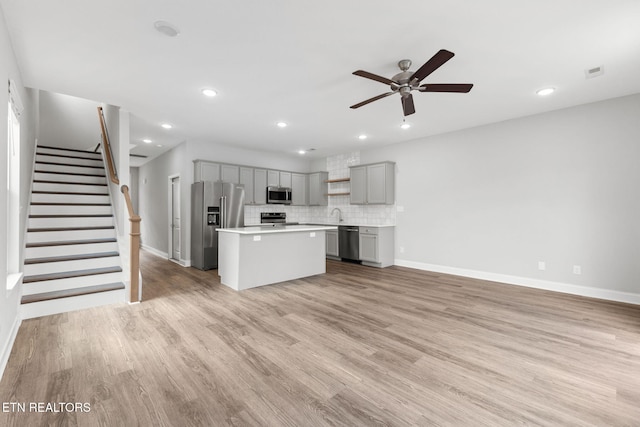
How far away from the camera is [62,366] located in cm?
219

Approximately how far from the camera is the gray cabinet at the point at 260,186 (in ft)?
22.3

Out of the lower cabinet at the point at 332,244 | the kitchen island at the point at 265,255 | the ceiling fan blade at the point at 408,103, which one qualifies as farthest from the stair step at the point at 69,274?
the lower cabinet at the point at 332,244

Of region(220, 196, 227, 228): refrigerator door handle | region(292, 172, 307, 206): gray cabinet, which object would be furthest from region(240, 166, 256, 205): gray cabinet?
region(292, 172, 307, 206): gray cabinet

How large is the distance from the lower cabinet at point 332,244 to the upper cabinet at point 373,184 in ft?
3.04

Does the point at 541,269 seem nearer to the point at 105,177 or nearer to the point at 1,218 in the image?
the point at 1,218

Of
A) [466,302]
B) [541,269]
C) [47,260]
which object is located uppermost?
[47,260]

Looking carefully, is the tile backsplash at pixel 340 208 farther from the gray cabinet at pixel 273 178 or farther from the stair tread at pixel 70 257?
the stair tread at pixel 70 257

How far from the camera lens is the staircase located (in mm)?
3338

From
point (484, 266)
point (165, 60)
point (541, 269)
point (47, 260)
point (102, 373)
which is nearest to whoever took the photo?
point (102, 373)

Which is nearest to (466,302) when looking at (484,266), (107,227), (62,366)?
(484,266)

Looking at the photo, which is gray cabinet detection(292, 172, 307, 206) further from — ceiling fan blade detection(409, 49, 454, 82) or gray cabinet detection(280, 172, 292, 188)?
ceiling fan blade detection(409, 49, 454, 82)

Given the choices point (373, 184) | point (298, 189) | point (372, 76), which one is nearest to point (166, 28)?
point (372, 76)

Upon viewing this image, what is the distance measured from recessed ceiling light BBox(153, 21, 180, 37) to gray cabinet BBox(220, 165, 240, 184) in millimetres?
3978

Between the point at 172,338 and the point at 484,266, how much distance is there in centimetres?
492
